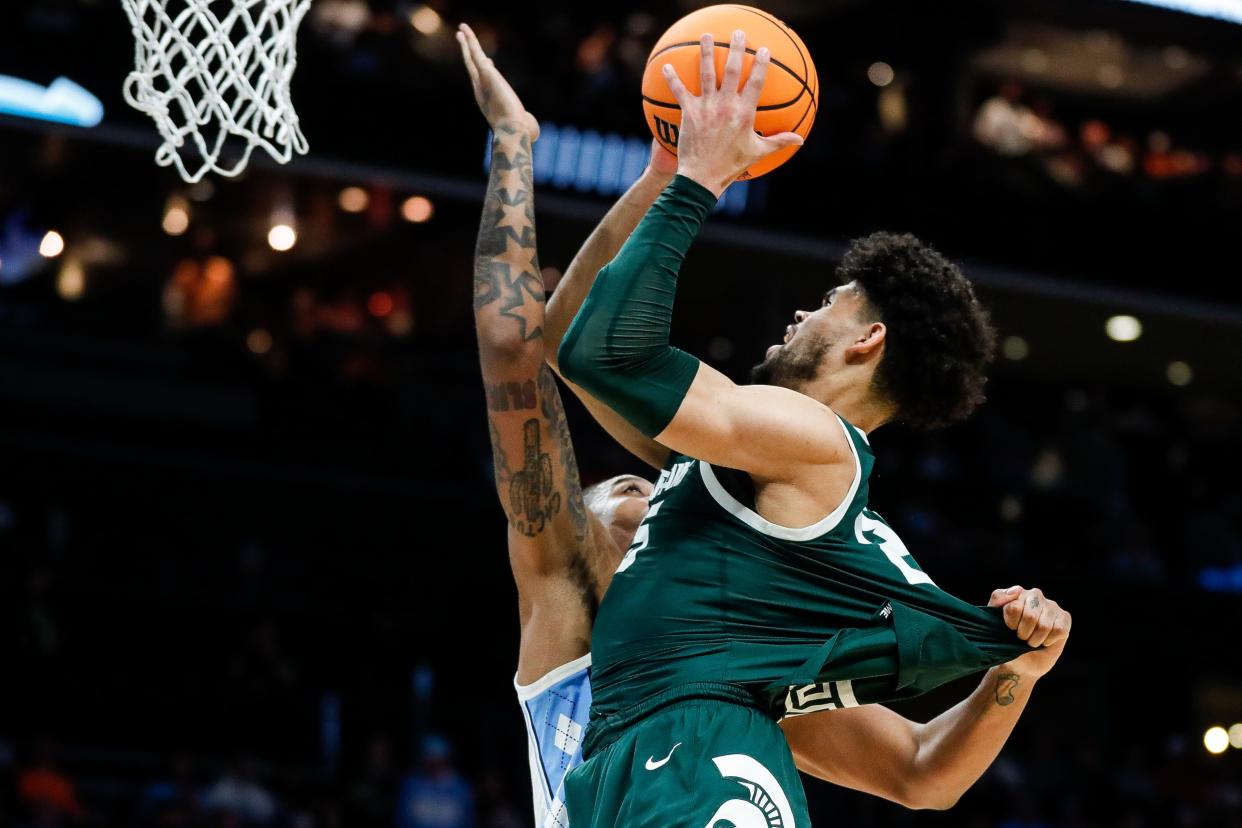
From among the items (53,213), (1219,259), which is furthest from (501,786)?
(1219,259)

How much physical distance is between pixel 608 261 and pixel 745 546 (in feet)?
3.05

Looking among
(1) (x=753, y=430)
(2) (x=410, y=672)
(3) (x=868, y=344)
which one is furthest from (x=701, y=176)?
(2) (x=410, y=672)

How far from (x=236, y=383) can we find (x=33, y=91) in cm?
290

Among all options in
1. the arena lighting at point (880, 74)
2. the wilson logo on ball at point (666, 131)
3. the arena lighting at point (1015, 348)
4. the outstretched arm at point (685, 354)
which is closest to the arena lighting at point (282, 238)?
the arena lighting at point (880, 74)

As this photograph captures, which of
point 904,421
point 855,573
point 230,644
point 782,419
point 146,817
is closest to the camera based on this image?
point 782,419

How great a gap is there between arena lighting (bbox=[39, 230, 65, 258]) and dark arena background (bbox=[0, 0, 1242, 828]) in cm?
4

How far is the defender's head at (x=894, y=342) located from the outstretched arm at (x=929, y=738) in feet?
1.48

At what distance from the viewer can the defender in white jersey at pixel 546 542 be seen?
3504 mm

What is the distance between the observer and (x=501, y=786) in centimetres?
1095

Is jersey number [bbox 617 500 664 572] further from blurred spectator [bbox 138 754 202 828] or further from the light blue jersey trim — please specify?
blurred spectator [bbox 138 754 202 828]

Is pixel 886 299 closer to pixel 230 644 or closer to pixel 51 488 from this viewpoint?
pixel 230 644

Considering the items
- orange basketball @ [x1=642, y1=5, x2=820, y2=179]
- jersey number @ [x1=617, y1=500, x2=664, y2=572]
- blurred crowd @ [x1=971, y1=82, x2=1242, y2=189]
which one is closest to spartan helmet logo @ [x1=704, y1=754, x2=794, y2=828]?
jersey number @ [x1=617, y1=500, x2=664, y2=572]

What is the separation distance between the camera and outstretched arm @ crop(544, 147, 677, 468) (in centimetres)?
370

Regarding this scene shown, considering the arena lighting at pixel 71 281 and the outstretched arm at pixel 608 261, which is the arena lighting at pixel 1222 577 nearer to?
the arena lighting at pixel 71 281
